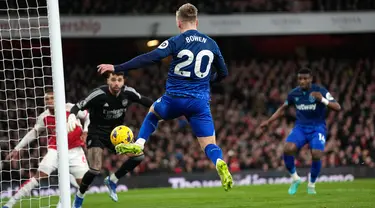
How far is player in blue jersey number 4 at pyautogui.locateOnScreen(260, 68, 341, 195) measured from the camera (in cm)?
1366

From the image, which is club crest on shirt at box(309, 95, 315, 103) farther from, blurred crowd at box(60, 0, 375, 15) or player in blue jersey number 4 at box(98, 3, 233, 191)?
blurred crowd at box(60, 0, 375, 15)

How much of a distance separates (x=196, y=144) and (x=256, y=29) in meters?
5.75

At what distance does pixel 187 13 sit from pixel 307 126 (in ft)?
20.0

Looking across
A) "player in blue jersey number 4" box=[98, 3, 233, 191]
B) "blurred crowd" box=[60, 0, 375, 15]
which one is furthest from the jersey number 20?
"blurred crowd" box=[60, 0, 375, 15]

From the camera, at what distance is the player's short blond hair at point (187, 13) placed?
8.60 meters

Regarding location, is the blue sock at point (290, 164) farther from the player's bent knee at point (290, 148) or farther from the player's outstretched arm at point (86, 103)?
the player's outstretched arm at point (86, 103)

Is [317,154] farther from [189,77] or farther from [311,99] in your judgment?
[189,77]

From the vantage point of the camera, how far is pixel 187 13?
862 centimetres

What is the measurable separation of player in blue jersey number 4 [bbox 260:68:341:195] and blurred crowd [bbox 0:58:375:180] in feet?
27.9

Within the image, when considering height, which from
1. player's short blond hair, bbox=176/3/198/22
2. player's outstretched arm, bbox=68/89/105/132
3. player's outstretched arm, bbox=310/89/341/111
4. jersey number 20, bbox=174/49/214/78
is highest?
player's short blond hair, bbox=176/3/198/22

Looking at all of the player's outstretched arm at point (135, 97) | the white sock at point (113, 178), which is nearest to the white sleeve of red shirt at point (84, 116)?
the player's outstretched arm at point (135, 97)

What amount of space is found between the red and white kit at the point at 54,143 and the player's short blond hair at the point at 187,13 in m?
3.66

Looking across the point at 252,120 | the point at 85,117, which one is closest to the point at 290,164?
the point at 85,117

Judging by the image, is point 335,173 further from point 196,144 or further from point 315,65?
point 315,65
